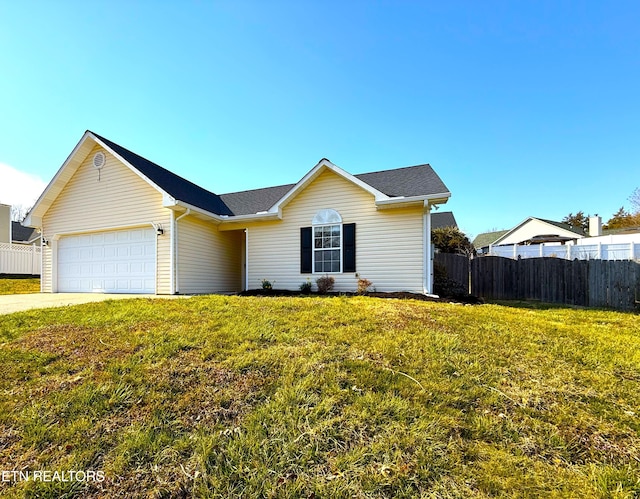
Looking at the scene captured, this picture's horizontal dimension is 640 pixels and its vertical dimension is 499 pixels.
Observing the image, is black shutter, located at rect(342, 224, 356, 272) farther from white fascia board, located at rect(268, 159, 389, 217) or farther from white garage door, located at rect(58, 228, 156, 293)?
white garage door, located at rect(58, 228, 156, 293)

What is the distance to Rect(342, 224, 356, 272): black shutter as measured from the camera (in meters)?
10.1

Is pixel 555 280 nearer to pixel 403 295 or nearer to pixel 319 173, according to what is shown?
pixel 403 295

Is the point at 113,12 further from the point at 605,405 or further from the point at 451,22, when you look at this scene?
the point at 605,405

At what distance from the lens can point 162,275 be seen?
10.4 metres

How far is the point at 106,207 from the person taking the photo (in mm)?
11328

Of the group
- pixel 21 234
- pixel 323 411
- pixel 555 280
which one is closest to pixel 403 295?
pixel 555 280

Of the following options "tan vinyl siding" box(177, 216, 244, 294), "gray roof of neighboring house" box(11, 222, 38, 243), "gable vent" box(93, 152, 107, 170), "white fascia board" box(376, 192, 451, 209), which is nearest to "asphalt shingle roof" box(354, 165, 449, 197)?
"white fascia board" box(376, 192, 451, 209)

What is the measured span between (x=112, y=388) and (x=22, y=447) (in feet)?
2.46

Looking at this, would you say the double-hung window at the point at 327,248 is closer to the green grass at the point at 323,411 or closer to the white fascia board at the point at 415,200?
the white fascia board at the point at 415,200

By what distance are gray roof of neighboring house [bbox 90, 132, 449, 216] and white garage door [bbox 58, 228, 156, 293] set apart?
7.03 ft

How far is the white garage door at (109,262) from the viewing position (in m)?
10.8

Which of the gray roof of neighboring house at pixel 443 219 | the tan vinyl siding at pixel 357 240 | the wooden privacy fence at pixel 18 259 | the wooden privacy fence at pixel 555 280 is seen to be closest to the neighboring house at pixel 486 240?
the gray roof of neighboring house at pixel 443 219

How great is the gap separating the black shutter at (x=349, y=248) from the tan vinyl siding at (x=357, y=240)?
14cm

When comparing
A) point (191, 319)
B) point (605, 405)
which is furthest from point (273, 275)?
point (605, 405)
